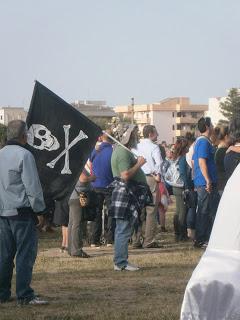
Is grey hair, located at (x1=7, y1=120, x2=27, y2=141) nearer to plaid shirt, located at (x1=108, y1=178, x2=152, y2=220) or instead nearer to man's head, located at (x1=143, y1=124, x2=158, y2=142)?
plaid shirt, located at (x1=108, y1=178, x2=152, y2=220)

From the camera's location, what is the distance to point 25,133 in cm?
808

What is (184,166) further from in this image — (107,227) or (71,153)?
(71,153)

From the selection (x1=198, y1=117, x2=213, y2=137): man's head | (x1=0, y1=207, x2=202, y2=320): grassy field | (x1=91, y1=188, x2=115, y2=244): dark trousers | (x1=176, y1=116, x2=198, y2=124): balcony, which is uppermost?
(x1=176, y1=116, x2=198, y2=124): balcony

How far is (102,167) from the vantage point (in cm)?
1330

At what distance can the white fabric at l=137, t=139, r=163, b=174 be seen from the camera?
13.0 m

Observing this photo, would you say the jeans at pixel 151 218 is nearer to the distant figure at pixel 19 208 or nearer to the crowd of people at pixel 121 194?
the crowd of people at pixel 121 194

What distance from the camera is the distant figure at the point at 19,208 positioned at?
773 cm

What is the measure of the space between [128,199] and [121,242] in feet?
1.88

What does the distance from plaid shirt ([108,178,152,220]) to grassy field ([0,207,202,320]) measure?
71cm

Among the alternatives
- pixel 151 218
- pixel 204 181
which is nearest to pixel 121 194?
pixel 204 181

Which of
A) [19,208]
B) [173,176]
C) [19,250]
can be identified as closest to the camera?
[19,208]

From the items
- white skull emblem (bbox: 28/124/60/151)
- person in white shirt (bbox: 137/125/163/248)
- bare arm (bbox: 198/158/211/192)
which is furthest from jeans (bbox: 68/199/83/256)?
white skull emblem (bbox: 28/124/60/151)

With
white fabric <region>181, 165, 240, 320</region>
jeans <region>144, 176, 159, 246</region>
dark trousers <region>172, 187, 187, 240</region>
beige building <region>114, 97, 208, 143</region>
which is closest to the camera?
white fabric <region>181, 165, 240, 320</region>

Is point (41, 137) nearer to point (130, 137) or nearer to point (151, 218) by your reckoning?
point (130, 137)
